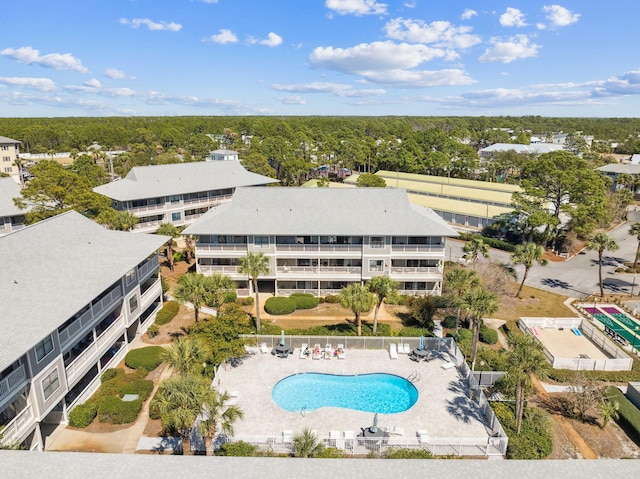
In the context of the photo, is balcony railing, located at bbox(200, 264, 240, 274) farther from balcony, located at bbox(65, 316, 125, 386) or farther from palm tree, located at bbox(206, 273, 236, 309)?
balcony, located at bbox(65, 316, 125, 386)

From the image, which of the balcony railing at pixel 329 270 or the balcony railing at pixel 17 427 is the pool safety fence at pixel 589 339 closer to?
the balcony railing at pixel 329 270

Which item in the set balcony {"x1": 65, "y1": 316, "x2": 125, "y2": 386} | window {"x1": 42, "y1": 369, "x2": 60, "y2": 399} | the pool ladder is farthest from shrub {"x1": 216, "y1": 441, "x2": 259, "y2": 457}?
the pool ladder

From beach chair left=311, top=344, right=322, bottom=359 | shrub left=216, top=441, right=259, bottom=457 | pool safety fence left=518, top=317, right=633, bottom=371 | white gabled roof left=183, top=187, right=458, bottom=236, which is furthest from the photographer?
white gabled roof left=183, top=187, right=458, bottom=236

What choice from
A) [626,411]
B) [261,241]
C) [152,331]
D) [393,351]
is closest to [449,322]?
[393,351]

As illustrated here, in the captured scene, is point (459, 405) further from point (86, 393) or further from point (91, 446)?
point (86, 393)

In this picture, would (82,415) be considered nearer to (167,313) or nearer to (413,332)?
(167,313)

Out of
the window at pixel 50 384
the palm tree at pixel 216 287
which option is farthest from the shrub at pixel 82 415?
the palm tree at pixel 216 287
